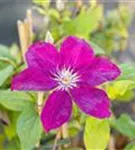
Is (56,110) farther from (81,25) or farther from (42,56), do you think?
(81,25)

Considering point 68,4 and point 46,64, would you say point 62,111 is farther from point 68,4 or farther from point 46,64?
point 68,4

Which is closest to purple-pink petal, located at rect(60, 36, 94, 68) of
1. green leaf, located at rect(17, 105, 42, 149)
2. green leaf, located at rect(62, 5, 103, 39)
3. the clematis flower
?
the clematis flower

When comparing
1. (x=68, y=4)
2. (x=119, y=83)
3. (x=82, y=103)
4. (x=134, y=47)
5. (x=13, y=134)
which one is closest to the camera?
(x=82, y=103)

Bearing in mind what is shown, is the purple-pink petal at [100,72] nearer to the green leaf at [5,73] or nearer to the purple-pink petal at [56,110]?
the purple-pink petal at [56,110]

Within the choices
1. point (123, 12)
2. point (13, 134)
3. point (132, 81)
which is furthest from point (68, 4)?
point (132, 81)

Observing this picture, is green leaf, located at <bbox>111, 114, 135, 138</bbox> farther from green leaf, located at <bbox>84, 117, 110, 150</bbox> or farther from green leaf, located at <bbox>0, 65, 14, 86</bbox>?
green leaf, located at <bbox>0, 65, 14, 86</bbox>
